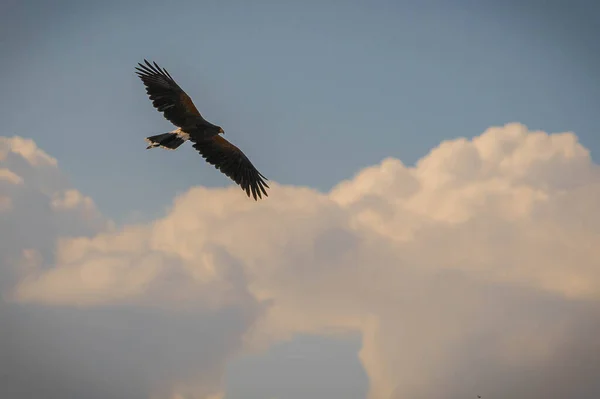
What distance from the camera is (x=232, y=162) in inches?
1480

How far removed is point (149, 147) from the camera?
34.0 metres

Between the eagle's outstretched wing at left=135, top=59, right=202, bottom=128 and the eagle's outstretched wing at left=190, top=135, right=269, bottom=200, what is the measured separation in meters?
1.70

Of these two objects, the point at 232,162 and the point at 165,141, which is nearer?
the point at 165,141

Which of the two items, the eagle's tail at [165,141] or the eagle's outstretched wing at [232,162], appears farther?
the eagle's outstretched wing at [232,162]

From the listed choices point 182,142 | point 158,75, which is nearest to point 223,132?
point 182,142

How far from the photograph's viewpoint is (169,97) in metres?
35.6

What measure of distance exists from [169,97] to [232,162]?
4964 millimetres

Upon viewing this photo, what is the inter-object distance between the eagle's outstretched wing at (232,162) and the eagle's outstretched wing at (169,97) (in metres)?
1.70

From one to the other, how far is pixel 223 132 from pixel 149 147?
406cm

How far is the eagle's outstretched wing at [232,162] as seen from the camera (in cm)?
3709

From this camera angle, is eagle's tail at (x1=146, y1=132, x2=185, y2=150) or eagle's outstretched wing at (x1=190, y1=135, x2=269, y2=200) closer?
eagle's tail at (x1=146, y1=132, x2=185, y2=150)

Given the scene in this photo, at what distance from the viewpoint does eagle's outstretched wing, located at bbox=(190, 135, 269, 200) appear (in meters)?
37.1

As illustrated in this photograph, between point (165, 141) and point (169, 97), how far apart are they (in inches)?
103

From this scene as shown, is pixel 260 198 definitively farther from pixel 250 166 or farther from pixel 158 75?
pixel 158 75
